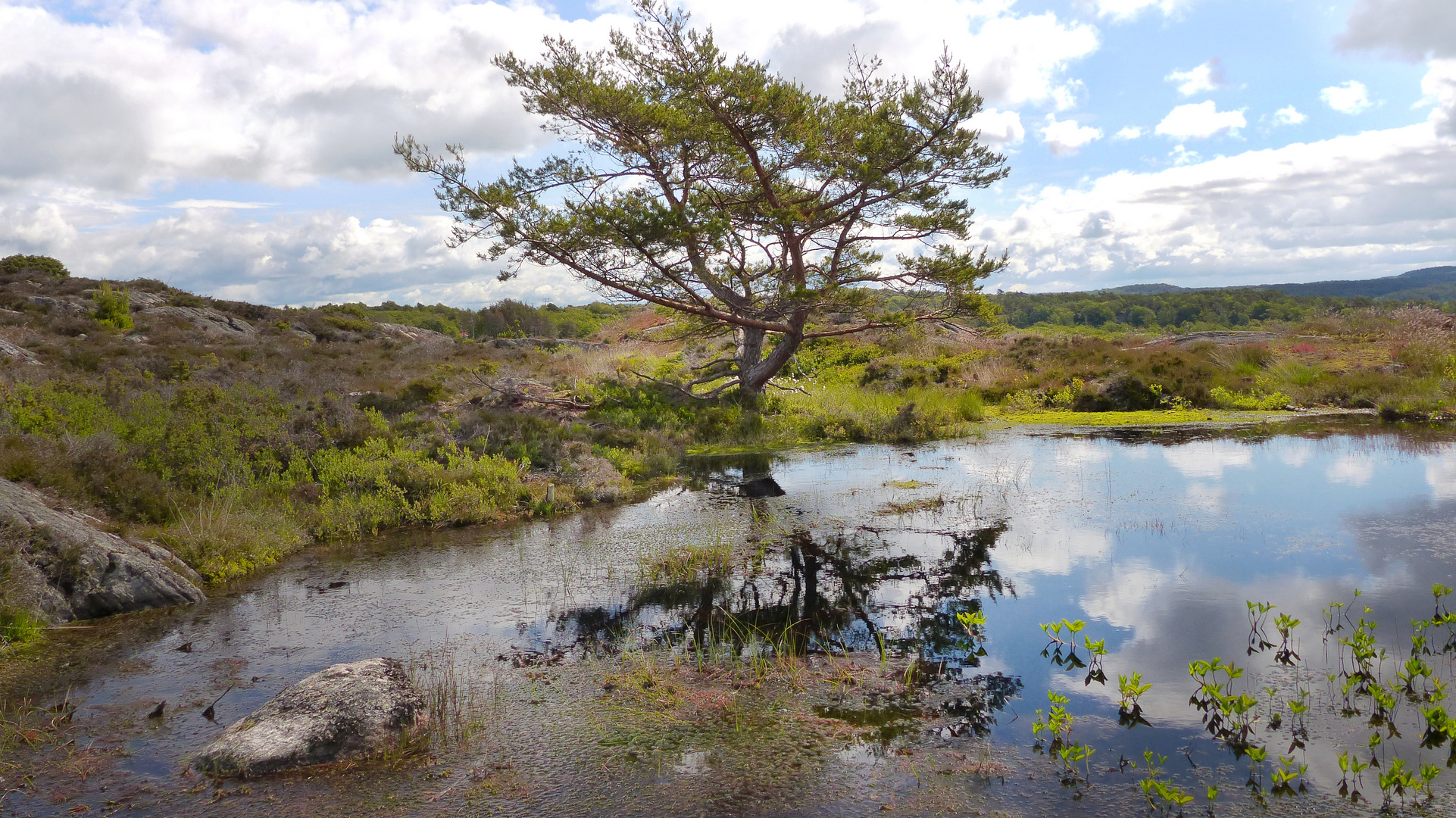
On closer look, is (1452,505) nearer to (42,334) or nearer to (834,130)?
(834,130)

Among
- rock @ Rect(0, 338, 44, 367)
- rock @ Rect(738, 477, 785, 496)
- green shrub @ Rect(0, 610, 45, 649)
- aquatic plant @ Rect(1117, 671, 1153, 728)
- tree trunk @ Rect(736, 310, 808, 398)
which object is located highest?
rock @ Rect(0, 338, 44, 367)

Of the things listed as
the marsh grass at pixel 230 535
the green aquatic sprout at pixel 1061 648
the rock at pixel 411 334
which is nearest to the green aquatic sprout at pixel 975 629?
the green aquatic sprout at pixel 1061 648

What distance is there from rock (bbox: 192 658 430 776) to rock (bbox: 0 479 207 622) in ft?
10.2

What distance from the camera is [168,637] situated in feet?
20.7

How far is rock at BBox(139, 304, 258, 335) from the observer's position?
2559cm

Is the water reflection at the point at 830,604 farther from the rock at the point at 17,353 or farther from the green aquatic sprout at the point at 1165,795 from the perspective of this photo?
the rock at the point at 17,353

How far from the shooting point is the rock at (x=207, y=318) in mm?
25594

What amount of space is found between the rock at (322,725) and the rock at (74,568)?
123 inches

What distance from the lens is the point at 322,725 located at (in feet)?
14.6

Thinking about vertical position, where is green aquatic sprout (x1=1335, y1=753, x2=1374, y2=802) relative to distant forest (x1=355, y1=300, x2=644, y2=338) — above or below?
below

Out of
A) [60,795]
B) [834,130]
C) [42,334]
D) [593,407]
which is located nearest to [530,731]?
[60,795]

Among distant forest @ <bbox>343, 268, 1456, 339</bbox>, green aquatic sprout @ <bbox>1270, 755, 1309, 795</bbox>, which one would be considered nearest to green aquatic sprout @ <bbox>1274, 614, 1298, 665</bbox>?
green aquatic sprout @ <bbox>1270, 755, 1309, 795</bbox>

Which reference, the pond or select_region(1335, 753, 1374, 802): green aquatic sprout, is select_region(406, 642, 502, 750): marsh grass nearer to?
the pond

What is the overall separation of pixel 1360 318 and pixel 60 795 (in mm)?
31380
